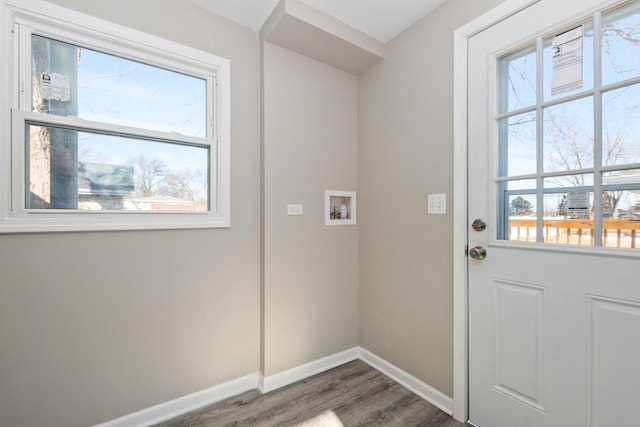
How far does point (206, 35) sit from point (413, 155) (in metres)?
1.56

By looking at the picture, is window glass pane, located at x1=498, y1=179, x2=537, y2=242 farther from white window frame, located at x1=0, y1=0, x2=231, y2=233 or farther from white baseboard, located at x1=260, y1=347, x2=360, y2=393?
white window frame, located at x1=0, y1=0, x2=231, y2=233

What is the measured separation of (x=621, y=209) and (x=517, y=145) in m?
0.50

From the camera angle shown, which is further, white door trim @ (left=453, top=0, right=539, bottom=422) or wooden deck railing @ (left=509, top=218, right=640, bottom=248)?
white door trim @ (left=453, top=0, right=539, bottom=422)

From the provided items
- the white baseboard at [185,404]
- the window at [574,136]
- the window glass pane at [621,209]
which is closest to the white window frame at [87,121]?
the white baseboard at [185,404]

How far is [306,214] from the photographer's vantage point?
6.78 ft

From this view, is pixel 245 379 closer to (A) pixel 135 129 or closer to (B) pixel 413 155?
(A) pixel 135 129

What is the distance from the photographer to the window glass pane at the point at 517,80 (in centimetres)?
137

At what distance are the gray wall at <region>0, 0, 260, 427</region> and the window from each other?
5.06 ft

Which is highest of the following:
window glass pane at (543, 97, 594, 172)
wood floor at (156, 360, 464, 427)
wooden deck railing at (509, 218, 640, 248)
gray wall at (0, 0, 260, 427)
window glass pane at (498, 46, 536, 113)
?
window glass pane at (498, 46, 536, 113)

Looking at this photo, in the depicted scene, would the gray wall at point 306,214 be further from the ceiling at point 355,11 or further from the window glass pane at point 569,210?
the window glass pane at point 569,210

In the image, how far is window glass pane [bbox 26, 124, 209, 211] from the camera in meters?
1.39

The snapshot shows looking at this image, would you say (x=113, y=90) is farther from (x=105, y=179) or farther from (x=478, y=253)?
(x=478, y=253)

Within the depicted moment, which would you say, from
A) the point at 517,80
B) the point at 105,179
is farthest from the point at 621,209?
the point at 105,179

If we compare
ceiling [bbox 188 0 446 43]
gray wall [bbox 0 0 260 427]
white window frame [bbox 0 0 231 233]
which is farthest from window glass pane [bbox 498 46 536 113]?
white window frame [bbox 0 0 231 233]
